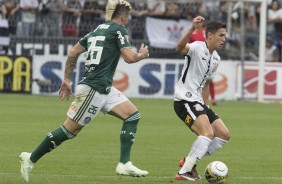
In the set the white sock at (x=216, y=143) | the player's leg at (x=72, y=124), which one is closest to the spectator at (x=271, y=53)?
the white sock at (x=216, y=143)

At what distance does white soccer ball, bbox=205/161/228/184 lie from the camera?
10164mm

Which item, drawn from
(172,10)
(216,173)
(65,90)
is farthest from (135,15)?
(216,173)

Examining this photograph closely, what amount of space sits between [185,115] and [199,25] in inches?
51.5

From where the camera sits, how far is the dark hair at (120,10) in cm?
1013

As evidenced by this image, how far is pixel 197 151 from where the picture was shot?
10.3 meters

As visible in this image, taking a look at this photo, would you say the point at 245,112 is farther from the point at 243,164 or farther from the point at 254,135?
the point at 243,164

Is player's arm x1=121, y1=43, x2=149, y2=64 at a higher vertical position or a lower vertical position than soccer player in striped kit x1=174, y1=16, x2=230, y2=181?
higher

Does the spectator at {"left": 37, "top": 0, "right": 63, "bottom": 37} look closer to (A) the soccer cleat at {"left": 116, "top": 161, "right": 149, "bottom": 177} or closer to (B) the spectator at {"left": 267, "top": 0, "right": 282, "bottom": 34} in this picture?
(B) the spectator at {"left": 267, "top": 0, "right": 282, "bottom": 34}

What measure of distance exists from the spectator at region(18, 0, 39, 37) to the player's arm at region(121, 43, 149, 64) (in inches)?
704

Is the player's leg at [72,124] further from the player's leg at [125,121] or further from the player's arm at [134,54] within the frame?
the player's arm at [134,54]

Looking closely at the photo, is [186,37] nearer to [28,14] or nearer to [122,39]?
[122,39]

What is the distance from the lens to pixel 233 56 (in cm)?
2919

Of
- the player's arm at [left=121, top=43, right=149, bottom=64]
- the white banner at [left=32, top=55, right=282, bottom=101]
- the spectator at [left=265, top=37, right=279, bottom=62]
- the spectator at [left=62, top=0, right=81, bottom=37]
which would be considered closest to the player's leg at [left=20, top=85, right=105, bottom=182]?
the player's arm at [left=121, top=43, right=149, bottom=64]

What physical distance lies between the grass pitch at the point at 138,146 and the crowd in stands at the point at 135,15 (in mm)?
4581
